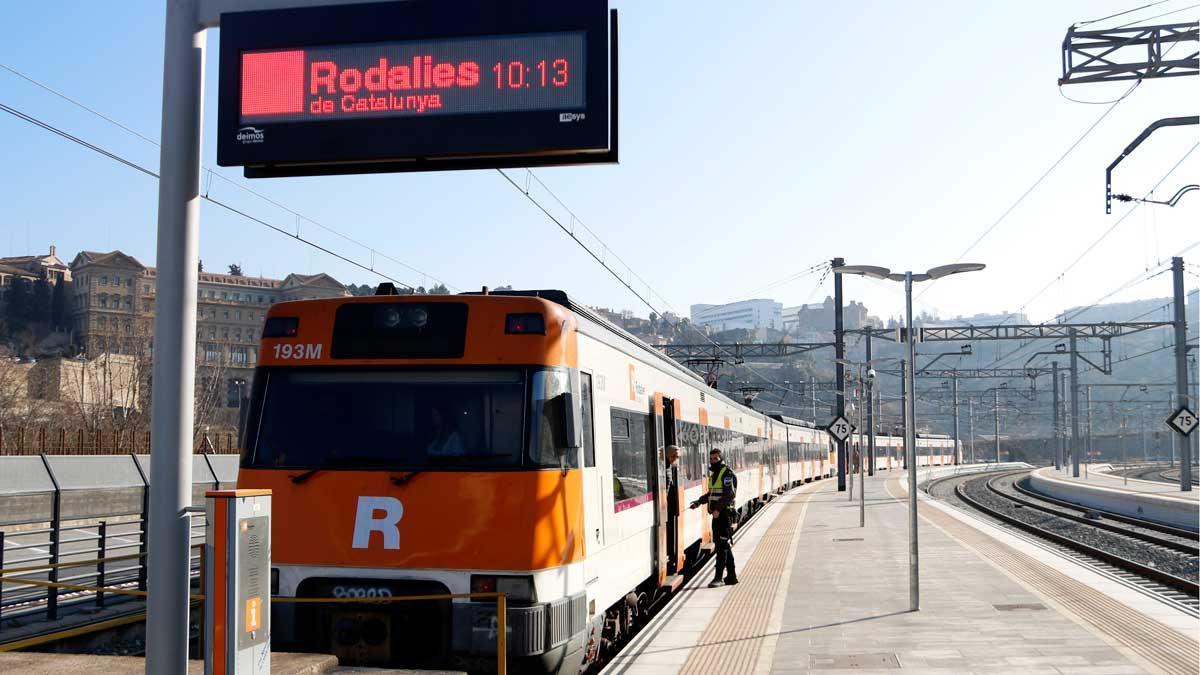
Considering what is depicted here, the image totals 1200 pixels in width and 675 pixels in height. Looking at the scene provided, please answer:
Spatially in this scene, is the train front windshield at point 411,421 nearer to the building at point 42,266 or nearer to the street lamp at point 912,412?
the street lamp at point 912,412

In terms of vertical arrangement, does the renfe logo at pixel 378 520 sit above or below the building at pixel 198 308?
below

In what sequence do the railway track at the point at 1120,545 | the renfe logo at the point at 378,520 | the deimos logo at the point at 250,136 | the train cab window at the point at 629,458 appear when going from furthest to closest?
the railway track at the point at 1120,545
the train cab window at the point at 629,458
the renfe logo at the point at 378,520
the deimos logo at the point at 250,136

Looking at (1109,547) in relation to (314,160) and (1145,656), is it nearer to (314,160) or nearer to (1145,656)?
(1145,656)

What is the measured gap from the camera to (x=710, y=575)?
1756 centimetres

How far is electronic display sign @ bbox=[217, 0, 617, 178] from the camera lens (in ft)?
21.8

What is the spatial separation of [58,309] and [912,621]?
3847 inches

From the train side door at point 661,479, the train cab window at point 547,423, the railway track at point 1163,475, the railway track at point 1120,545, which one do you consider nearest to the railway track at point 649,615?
the train side door at point 661,479

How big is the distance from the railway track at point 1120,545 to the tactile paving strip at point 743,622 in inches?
196

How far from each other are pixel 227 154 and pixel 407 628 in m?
3.74

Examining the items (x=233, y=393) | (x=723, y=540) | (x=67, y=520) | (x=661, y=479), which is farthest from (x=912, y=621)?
(x=233, y=393)

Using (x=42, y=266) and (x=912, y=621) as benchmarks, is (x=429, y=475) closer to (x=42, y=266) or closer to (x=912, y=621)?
(x=912, y=621)

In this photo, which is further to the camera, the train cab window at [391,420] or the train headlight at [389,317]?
the train headlight at [389,317]

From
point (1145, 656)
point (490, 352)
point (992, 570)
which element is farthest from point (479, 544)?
point (992, 570)

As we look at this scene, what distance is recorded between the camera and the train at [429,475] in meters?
8.32
